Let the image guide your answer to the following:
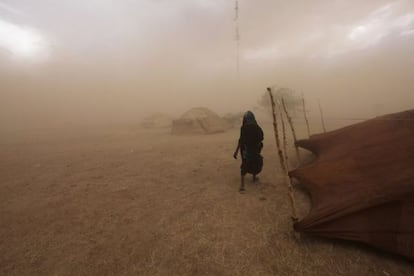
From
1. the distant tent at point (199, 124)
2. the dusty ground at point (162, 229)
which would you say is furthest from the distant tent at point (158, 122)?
the dusty ground at point (162, 229)

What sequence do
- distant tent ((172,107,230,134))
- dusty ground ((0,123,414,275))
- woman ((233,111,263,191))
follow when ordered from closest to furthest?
1. dusty ground ((0,123,414,275))
2. woman ((233,111,263,191))
3. distant tent ((172,107,230,134))

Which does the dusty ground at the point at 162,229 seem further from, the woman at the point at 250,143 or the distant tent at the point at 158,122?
the distant tent at the point at 158,122

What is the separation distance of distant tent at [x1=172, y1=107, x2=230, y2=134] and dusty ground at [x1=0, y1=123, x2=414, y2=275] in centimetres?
1168

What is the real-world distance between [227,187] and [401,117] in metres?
4.72

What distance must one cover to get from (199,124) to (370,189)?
54.2 feet

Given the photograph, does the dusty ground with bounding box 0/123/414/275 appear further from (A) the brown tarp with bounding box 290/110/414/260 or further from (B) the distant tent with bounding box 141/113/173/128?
(B) the distant tent with bounding box 141/113/173/128

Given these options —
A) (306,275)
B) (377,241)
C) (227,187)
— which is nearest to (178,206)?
(227,187)

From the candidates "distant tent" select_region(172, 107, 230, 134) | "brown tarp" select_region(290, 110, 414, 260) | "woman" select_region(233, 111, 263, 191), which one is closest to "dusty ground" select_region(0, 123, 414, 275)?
"brown tarp" select_region(290, 110, 414, 260)

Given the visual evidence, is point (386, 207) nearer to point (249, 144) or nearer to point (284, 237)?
point (284, 237)

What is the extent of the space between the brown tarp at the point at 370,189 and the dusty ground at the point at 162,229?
0.33 meters

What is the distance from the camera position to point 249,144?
5.81 meters

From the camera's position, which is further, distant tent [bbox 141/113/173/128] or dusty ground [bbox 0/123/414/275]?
distant tent [bbox 141/113/173/128]

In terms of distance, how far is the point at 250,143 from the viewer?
579cm

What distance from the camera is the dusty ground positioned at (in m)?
3.19
